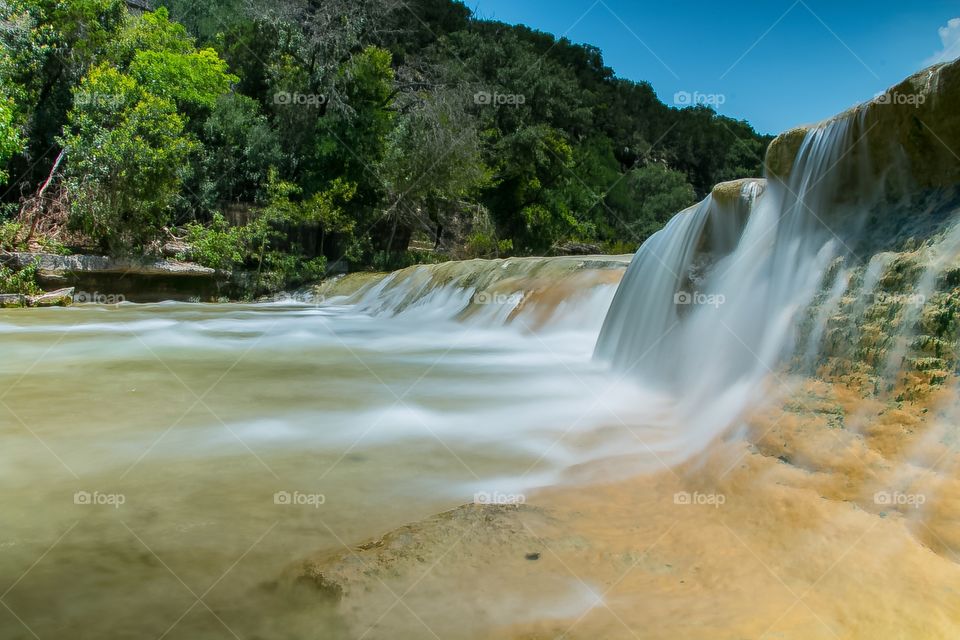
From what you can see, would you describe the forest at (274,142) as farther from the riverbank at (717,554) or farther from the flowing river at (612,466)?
the riverbank at (717,554)

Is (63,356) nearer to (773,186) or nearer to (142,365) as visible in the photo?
(142,365)

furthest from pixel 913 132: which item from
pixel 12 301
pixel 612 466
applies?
pixel 12 301

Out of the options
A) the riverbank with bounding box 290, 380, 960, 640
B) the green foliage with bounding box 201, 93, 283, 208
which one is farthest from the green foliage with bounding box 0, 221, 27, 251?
the riverbank with bounding box 290, 380, 960, 640

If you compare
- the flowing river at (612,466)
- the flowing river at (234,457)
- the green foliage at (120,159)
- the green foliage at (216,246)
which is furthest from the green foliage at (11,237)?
the flowing river at (612,466)

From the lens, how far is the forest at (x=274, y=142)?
14125 millimetres

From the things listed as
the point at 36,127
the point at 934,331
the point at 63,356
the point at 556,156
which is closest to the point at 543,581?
the point at 934,331

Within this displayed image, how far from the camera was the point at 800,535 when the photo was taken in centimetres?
208

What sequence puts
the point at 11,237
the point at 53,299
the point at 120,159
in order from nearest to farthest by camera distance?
the point at 53,299 < the point at 11,237 < the point at 120,159

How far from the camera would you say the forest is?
46.3ft

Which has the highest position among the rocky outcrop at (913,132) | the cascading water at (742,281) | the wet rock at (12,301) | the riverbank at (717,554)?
the rocky outcrop at (913,132)

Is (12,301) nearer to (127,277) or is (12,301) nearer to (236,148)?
(127,277)

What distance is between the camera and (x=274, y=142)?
1889 centimetres

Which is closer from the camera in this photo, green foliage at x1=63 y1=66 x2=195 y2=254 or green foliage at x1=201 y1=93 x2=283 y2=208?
green foliage at x1=63 y1=66 x2=195 y2=254

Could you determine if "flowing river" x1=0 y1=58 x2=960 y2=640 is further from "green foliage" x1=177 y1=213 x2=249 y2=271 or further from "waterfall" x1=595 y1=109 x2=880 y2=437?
"green foliage" x1=177 y1=213 x2=249 y2=271
